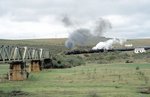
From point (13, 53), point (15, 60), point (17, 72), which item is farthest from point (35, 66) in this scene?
point (13, 53)

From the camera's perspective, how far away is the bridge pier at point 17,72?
6050 cm

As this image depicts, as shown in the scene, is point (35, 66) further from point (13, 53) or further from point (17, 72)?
point (13, 53)

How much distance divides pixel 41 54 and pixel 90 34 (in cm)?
6094

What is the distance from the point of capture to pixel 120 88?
4409cm

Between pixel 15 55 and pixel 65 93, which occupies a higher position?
pixel 15 55

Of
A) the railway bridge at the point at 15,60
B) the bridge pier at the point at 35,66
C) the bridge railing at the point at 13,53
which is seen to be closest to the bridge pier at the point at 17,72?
the railway bridge at the point at 15,60

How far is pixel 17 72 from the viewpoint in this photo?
6084cm

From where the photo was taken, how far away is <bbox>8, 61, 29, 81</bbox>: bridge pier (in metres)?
60.5

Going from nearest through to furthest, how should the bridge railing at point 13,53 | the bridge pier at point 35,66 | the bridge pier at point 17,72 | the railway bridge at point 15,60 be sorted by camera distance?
the bridge railing at point 13,53 < the railway bridge at point 15,60 < the bridge pier at point 17,72 < the bridge pier at point 35,66

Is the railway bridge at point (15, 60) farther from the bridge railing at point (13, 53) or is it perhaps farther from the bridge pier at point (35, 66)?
the bridge pier at point (35, 66)

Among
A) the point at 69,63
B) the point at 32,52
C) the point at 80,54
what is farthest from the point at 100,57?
the point at 32,52

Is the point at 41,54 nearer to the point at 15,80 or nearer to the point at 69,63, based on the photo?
the point at 69,63

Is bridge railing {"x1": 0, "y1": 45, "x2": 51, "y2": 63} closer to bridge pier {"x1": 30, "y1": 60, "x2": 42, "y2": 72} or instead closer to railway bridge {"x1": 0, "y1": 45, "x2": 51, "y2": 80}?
railway bridge {"x1": 0, "y1": 45, "x2": 51, "y2": 80}

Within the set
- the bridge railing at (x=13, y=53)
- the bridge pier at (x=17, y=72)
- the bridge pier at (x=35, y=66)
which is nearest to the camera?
the bridge railing at (x=13, y=53)
